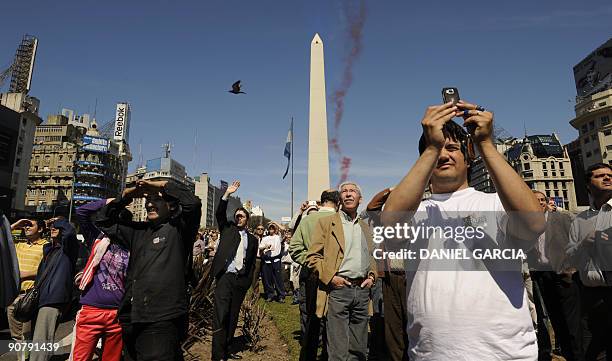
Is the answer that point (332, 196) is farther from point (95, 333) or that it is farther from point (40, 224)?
point (40, 224)

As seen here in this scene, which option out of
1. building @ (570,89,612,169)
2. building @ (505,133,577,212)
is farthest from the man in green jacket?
building @ (505,133,577,212)

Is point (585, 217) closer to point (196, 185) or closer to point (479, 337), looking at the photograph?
point (479, 337)

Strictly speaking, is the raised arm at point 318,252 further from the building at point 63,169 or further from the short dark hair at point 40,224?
the building at point 63,169

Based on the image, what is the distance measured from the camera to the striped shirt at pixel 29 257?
5234mm

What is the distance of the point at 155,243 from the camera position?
3316mm

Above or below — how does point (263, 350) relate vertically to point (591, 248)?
below

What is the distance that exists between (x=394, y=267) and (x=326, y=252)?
32.4 inches

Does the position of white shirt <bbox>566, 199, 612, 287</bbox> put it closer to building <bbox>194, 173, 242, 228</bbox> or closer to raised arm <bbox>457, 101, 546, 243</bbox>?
raised arm <bbox>457, 101, 546, 243</bbox>

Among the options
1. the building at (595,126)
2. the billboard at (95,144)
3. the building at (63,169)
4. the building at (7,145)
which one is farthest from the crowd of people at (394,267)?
the billboard at (95,144)

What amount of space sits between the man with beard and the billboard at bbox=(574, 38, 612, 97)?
280ft

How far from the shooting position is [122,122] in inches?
4496

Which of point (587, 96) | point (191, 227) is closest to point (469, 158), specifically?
point (191, 227)

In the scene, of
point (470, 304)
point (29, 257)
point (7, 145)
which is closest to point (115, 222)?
point (29, 257)

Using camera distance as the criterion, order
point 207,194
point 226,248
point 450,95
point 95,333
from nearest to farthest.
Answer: point 450,95
point 95,333
point 226,248
point 207,194
